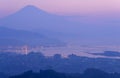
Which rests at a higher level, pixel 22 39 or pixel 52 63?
pixel 22 39

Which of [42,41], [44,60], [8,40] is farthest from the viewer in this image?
[42,41]

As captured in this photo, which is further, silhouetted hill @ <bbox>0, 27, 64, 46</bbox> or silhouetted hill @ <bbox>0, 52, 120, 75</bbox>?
silhouetted hill @ <bbox>0, 27, 64, 46</bbox>

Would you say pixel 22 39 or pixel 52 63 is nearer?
pixel 52 63

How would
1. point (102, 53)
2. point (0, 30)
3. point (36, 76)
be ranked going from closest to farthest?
point (36, 76), point (102, 53), point (0, 30)

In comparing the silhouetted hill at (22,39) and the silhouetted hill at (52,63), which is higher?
the silhouetted hill at (22,39)

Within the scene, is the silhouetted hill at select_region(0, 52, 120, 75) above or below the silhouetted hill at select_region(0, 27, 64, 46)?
below

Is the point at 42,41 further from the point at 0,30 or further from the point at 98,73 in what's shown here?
the point at 98,73

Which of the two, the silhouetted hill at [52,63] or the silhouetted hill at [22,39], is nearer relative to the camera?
the silhouetted hill at [52,63]

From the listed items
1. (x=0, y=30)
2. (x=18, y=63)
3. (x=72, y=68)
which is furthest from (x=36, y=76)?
(x=0, y=30)
